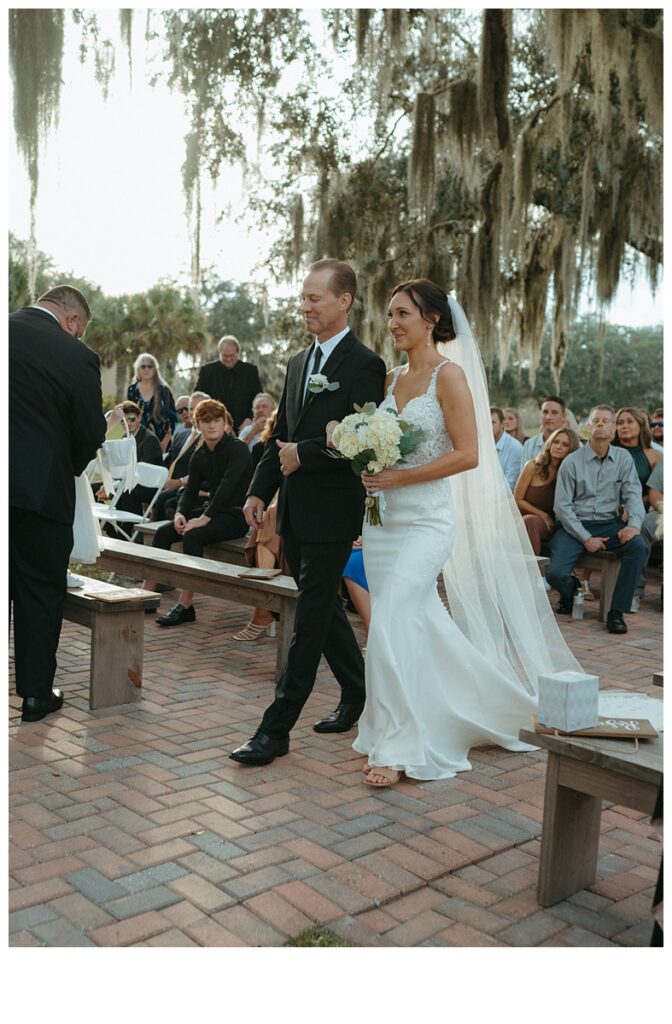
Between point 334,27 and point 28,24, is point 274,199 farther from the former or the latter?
point 28,24

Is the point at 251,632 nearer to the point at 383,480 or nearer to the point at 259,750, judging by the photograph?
the point at 259,750

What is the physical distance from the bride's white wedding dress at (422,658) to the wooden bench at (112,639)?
1.39m

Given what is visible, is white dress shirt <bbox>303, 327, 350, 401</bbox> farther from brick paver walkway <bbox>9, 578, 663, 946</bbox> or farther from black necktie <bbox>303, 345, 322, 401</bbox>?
brick paver walkway <bbox>9, 578, 663, 946</bbox>

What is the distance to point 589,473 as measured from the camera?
760 centimetres

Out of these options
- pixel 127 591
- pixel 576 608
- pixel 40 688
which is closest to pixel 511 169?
pixel 576 608

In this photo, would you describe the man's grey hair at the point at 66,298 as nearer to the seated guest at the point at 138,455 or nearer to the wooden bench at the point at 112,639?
the wooden bench at the point at 112,639

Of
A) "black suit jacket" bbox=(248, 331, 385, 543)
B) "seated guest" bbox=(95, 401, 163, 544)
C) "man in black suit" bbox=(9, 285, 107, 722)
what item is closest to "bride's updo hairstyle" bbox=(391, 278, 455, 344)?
"black suit jacket" bbox=(248, 331, 385, 543)

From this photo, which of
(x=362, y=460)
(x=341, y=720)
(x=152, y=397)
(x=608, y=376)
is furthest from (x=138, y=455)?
(x=608, y=376)

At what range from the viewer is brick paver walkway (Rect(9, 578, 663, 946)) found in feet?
8.98

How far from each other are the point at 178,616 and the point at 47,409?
2652mm

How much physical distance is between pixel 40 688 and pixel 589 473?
4700 mm

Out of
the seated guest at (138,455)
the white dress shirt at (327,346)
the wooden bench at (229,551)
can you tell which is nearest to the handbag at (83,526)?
the white dress shirt at (327,346)

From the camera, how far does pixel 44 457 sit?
4402 mm

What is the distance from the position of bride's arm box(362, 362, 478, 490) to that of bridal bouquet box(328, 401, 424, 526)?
0.09 meters
